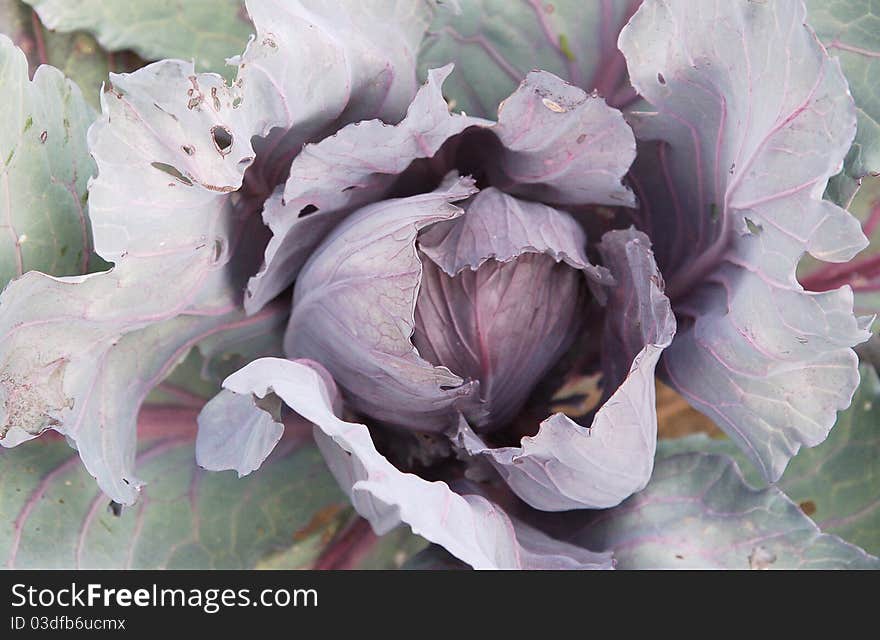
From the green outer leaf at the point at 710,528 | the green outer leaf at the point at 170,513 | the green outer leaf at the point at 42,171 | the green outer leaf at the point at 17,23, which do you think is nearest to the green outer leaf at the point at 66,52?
the green outer leaf at the point at 17,23

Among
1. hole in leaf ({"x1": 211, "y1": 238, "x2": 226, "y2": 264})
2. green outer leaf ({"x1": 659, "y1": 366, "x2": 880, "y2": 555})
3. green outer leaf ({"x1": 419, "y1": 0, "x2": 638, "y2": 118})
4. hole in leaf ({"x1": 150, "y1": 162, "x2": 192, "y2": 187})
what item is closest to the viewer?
hole in leaf ({"x1": 150, "y1": 162, "x2": 192, "y2": 187})

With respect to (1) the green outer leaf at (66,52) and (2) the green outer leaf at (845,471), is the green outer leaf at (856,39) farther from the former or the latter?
(1) the green outer leaf at (66,52)

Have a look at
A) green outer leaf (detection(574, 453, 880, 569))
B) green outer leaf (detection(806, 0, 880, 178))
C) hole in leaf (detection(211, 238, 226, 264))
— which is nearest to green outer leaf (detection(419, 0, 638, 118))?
green outer leaf (detection(806, 0, 880, 178))

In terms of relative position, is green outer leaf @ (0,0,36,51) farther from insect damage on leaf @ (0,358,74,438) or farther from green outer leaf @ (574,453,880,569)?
green outer leaf @ (574,453,880,569)

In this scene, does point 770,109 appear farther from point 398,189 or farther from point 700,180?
point 398,189

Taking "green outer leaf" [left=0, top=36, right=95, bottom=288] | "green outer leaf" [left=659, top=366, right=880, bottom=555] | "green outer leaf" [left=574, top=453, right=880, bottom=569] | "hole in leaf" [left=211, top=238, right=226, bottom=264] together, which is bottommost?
"green outer leaf" [left=659, top=366, right=880, bottom=555]

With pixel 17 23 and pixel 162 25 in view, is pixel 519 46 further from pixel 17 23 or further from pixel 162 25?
pixel 17 23
